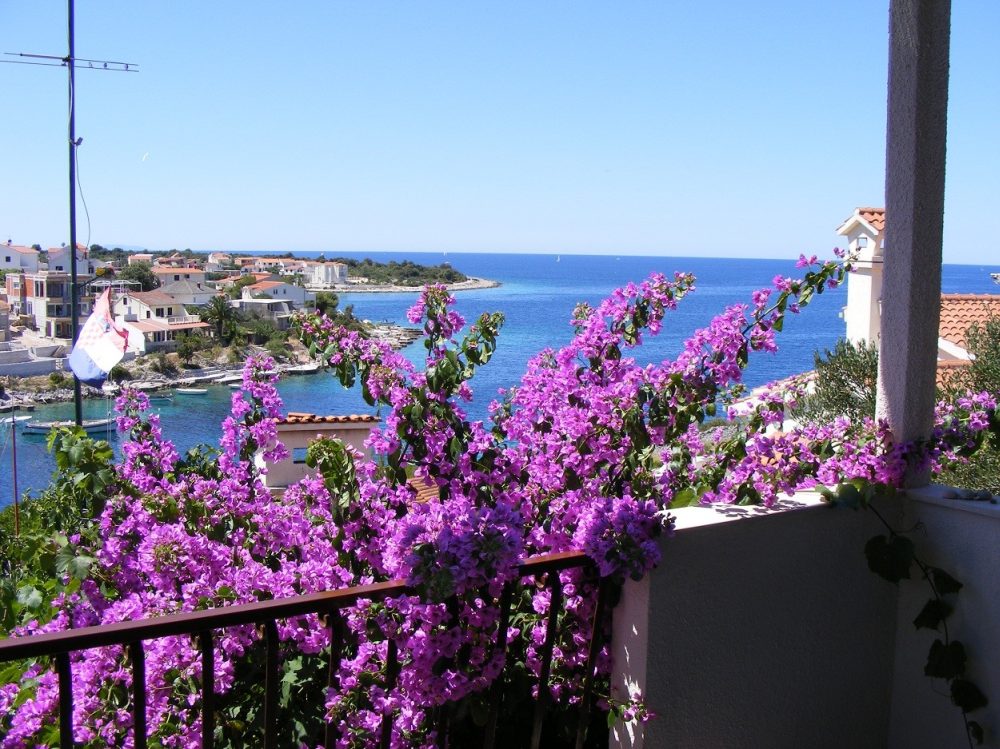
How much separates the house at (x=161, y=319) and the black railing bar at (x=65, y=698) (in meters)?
48.5

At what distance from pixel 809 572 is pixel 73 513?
1792 millimetres

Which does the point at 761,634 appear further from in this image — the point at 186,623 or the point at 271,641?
the point at 186,623

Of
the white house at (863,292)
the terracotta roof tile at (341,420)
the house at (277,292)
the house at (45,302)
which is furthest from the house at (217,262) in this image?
the terracotta roof tile at (341,420)

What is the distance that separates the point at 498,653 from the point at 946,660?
114 cm

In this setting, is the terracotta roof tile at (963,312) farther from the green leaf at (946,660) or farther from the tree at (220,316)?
the tree at (220,316)

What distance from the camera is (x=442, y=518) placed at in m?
1.47

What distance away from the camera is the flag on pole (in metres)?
7.41

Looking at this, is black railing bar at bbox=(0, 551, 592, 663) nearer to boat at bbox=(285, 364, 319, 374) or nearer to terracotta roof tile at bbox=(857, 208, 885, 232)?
boat at bbox=(285, 364, 319, 374)

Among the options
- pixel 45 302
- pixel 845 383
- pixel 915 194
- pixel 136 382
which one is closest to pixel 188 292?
pixel 45 302

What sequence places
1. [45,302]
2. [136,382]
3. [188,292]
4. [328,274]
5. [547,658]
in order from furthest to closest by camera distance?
1. [328,274]
2. [188,292]
3. [45,302]
4. [136,382]
5. [547,658]

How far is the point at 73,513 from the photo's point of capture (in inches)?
84.4

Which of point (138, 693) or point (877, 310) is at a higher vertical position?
point (877, 310)

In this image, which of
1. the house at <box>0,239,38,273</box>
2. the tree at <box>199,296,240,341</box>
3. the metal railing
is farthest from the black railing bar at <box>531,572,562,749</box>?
the house at <box>0,239,38,273</box>

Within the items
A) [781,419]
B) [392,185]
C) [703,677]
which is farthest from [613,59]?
[392,185]
